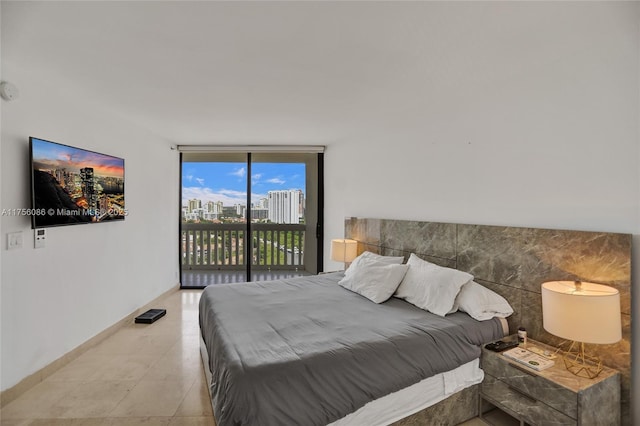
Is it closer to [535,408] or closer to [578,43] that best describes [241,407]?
[535,408]

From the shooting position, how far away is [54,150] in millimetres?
2484

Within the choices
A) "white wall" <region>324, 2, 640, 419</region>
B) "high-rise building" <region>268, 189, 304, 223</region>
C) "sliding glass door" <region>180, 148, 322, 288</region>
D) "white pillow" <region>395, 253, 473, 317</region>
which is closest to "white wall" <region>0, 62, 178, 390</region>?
"sliding glass door" <region>180, 148, 322, 288</region>

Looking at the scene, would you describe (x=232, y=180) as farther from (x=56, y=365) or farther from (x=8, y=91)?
(x=56, y=365)

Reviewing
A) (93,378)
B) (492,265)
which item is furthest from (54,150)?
(492,265)

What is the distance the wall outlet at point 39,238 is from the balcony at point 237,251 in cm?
300

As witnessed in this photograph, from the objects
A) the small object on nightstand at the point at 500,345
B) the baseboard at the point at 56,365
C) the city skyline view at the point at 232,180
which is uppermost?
the city skyline view at the point at 232,180

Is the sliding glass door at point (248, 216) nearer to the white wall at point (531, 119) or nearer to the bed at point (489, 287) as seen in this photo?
the white wall at point (531, 119)

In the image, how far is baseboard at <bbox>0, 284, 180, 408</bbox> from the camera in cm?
215

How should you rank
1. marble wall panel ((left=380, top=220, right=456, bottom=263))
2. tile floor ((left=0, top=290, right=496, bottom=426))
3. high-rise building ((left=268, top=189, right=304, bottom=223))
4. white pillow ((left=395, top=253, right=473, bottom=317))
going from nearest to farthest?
1. tile floor ((left=0, top=290, right=496, bottom=426))
2. white pillow ((left=395, top=253, right=473, bottom=317))
3. marble wall panel ((left=380, top=220, right=456, bottom=263))
4. high-rise building ((left=268, top=189, right=304, bottom=223))

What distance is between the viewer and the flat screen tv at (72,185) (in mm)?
2348

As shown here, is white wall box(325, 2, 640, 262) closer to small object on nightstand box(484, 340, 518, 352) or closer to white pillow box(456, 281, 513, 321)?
white pillow box(456, 281, 513, 321)

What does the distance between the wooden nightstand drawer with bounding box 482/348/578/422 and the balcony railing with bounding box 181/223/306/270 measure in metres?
3.94

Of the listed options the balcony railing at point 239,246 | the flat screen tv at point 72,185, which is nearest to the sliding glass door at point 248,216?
the balcony railing at point 239,246

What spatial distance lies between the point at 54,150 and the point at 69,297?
1325 mm
